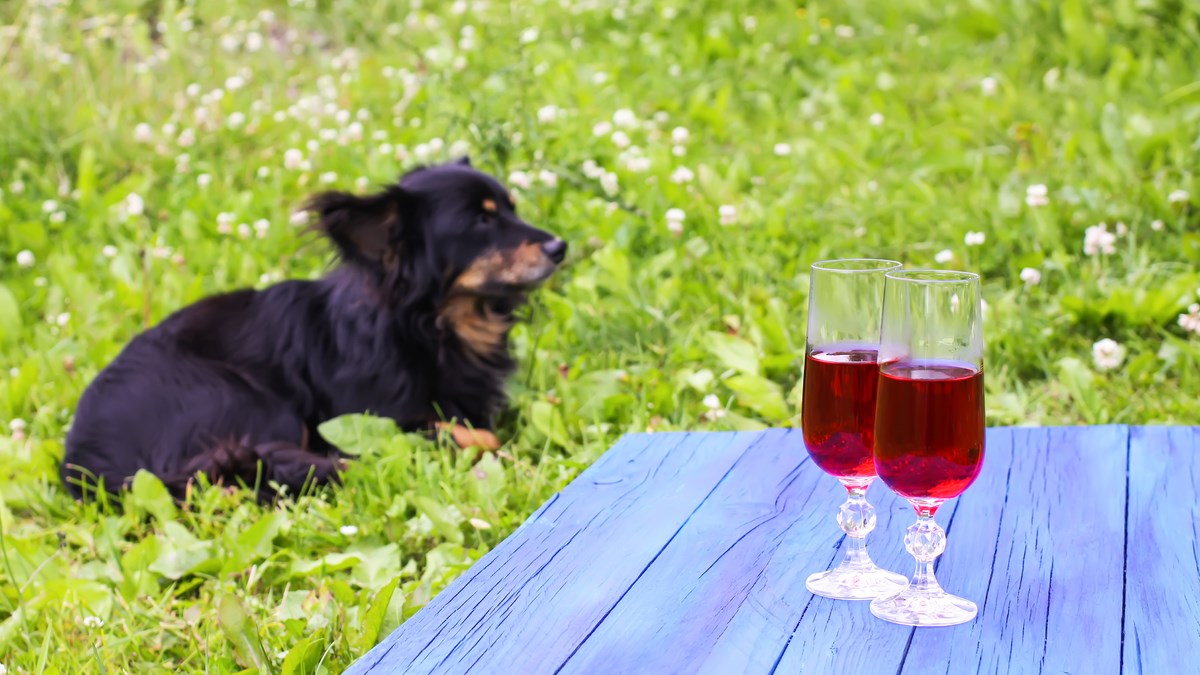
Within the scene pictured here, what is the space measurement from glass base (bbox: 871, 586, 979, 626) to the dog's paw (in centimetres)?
229

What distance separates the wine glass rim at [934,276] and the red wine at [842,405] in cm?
11

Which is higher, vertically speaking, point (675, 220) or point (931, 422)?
point (931, 422)

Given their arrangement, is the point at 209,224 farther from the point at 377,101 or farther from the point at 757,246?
the point at 757,246

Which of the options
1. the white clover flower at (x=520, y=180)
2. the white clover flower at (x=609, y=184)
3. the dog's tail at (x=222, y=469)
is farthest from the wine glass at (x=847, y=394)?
the white clover flower at (x=609, y=184)

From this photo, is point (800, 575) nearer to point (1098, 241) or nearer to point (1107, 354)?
point (1107, 354)

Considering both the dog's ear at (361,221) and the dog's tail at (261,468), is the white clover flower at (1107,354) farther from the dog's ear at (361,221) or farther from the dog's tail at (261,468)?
the dog's tail at (261,468)

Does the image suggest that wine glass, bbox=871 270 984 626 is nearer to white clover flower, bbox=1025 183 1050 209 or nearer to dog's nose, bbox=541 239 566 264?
dog's nose, bbox=541 239 566 264

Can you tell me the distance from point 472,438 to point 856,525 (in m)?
2.25

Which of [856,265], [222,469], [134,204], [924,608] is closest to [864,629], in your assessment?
[924,608]

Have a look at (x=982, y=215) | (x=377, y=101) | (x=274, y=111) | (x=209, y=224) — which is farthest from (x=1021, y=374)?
(x=274, y=111)

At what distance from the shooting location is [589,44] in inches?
289

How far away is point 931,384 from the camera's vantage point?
118 centimetres

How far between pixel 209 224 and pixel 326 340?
201 centimetres

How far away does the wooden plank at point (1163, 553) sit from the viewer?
122 centimetres
